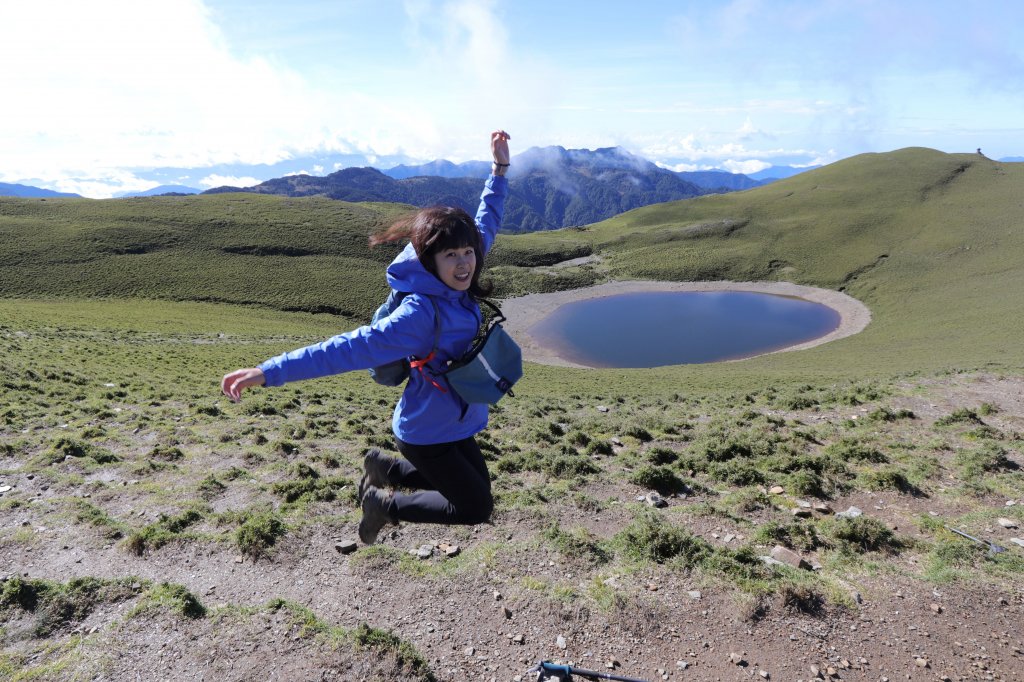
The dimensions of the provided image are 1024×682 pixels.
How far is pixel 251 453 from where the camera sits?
1029 cm

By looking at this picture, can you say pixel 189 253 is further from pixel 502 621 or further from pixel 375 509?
pixel 502 621

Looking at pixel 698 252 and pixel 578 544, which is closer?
pixel 578 544

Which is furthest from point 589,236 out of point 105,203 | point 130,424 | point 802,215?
point 130,424

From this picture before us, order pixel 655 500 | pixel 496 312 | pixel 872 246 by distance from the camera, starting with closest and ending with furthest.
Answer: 1. pixel 496 312
2. pixel 655 500
3. pixel 872 246

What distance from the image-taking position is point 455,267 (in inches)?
158

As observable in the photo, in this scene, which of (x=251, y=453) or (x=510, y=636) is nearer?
(x=510, y=636)

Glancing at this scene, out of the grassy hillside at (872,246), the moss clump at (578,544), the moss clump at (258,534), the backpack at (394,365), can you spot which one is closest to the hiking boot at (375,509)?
the backpack at (394,365)

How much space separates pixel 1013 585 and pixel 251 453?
1132 centimetres

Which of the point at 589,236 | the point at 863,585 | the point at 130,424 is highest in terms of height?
the point at 589,236

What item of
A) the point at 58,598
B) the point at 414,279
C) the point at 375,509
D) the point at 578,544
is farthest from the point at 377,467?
the point at 58,598

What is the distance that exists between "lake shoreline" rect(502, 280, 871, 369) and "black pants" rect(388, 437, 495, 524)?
176ft

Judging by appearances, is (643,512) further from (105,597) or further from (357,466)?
(105,597)

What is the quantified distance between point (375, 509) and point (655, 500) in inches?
192

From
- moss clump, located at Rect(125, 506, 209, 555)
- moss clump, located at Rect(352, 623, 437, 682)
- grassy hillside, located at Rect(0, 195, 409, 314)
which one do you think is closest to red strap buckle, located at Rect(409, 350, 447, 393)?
moss clump, located at Rect(352, 623, 437, 682)
